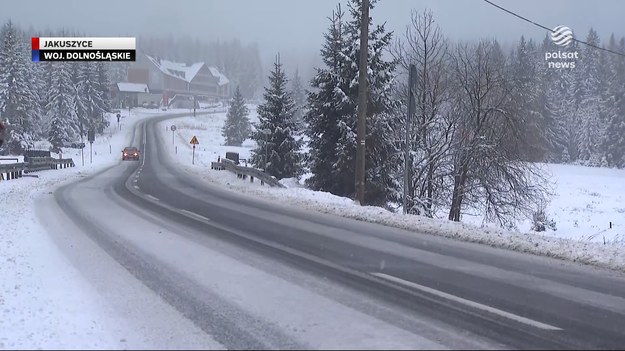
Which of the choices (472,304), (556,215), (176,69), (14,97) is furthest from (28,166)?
(176,69)

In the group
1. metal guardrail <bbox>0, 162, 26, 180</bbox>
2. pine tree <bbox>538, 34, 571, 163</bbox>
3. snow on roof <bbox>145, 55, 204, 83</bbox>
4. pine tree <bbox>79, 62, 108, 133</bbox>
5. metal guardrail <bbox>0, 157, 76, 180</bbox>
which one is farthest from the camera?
snow on roof <bbox>145, 55, 204, 83</bbox>

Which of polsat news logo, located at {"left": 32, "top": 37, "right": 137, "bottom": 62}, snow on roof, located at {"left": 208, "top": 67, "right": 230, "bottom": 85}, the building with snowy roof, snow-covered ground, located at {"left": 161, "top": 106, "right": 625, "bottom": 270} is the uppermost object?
snow on roof, located at {"left": 208, "top": 67, "right": 230, "bottom": 85}

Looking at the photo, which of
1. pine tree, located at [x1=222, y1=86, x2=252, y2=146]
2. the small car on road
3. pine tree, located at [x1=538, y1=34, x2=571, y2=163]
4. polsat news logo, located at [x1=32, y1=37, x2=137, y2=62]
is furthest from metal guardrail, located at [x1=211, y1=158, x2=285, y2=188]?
pine tree, located at [x1=222, y1=86, x2=252, y2=146]

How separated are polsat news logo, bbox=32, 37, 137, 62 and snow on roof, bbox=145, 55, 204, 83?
434ft

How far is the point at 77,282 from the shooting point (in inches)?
289

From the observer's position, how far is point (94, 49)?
21.1 meters

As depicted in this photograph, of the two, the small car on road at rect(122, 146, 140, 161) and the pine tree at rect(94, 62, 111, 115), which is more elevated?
the pine tree at rect(94, 62, 111, 115)

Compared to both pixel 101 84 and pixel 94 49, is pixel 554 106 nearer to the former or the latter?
pixel 101 84

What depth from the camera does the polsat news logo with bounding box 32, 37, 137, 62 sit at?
20.9 meters

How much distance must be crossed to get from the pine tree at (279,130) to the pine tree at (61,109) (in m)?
43.2

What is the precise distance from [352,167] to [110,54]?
449 inches

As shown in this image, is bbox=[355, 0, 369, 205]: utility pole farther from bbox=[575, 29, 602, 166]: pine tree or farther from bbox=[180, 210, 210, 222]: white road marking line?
bbox=[575, 29, 602, 166]: pine tree

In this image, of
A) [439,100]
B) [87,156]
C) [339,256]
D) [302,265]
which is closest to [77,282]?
[302,265]

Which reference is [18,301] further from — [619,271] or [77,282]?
[619,271]
